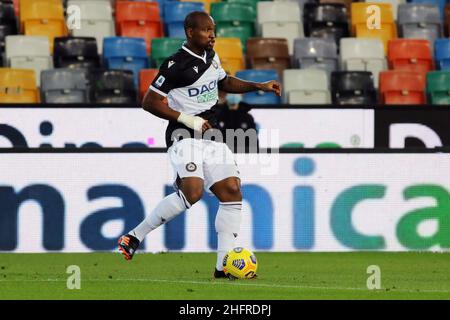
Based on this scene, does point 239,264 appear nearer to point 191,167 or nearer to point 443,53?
point 191,167

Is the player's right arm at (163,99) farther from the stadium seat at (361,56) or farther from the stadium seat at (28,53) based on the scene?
the stadium seat at (361,56)

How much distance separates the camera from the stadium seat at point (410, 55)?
1934 cm

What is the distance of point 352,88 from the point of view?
18.0 meters

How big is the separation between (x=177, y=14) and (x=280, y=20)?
1613 mm

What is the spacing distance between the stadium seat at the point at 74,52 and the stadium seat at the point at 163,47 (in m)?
0.88

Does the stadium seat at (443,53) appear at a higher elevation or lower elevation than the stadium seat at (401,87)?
higher

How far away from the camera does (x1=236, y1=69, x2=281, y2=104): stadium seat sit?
17.8 metres

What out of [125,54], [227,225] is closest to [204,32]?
[227,225]

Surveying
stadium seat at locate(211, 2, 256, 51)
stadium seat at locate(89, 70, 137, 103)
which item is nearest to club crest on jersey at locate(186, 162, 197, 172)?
stadium seat at locate(89, 70, 137, 103)

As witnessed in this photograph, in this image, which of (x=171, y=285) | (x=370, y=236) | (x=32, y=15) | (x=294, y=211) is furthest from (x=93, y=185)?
(x=32, y=15)

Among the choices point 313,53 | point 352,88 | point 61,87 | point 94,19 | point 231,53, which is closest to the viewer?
point 61,87

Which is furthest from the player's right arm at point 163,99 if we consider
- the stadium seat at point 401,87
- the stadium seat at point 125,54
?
the stadium seat at point 401,87

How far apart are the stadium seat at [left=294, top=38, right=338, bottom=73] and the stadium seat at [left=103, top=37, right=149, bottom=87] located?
2.25 m
